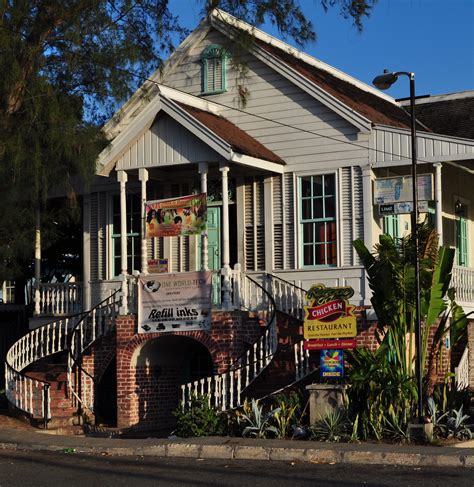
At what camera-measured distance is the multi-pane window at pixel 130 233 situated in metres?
23.8

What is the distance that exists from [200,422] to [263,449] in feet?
8.02

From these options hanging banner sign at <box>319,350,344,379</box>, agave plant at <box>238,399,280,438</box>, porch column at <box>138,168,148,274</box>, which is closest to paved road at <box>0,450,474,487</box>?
agave plant at <box>238,399,280,438</box>

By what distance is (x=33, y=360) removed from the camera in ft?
73.6

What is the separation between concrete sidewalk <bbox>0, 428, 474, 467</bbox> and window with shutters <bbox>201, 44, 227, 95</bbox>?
934cm

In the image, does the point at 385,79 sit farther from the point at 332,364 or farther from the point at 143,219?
the point at 143,219

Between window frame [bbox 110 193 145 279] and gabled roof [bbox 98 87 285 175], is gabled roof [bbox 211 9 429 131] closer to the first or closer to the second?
gabled roof [bbox 98 87 285 175]

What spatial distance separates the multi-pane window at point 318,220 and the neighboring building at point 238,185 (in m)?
0.03

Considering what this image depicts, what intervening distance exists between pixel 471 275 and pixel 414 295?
5190 millimetres

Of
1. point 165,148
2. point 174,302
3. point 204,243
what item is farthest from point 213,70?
point 174,302

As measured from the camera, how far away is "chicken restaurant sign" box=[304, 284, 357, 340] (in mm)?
17484

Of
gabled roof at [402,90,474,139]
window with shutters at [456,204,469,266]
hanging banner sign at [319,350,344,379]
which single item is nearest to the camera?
hanging banner sign at [319,350,344,379]

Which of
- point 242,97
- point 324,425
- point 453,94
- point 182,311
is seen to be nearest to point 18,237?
point 182,311

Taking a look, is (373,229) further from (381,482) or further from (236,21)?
(381,482)

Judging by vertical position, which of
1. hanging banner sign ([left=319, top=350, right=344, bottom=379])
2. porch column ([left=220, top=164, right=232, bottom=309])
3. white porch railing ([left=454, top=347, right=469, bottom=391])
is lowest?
white porch railing ([left=454, top=347, right=469, bottom=391])
